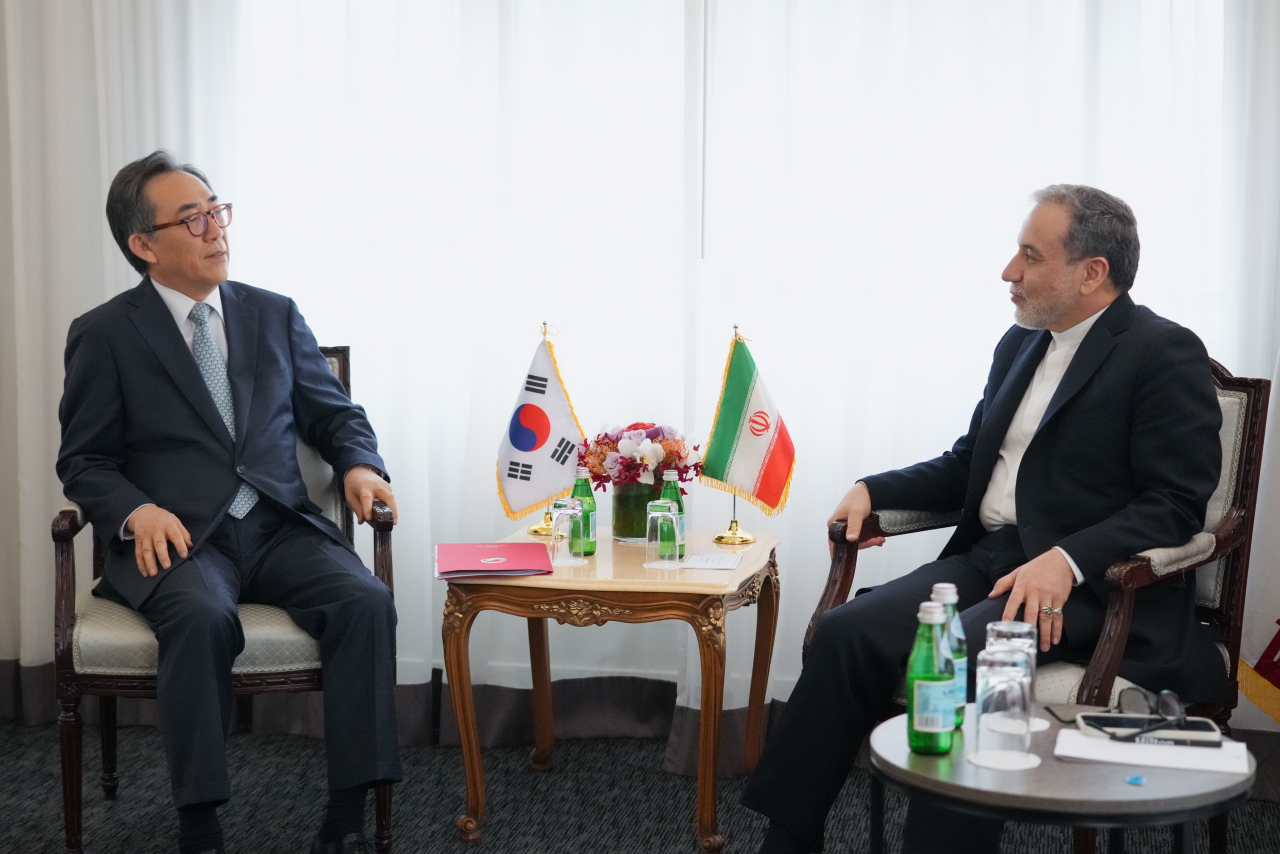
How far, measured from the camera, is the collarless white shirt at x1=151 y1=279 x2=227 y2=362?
112 inches

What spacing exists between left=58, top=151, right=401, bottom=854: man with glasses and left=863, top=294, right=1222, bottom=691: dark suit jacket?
1.52 m

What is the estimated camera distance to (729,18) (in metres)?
3.26

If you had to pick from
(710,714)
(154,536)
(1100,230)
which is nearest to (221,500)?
(154,536)

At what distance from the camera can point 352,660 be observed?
254 cm

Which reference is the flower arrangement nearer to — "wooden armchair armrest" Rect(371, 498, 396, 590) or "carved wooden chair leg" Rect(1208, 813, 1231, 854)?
"wooden armchair armrest" Rect(371, 498, 396, 590)

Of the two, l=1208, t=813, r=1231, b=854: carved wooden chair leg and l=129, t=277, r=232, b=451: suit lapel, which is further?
l=129, t=277, r=232, b=451: suit lapel

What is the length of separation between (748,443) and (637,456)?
0.32 metres

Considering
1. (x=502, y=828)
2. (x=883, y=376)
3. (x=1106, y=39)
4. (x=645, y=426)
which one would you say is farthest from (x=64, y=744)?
(x=1106, y=39)

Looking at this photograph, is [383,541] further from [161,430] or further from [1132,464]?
[1132,464]

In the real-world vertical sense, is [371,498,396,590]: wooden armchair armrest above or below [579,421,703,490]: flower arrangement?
below

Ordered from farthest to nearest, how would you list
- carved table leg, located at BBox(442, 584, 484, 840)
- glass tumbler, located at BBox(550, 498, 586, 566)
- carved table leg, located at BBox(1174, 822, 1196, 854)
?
glass tumbler, located at BBox(550, 498, 586, 566) → carved table leg, located at BBox(442, 584, 484, 840) → carved table leg, located at BBox(1174, 822, 1196, 854)

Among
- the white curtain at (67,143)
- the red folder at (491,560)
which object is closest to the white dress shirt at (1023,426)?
the red folder at (491,560)

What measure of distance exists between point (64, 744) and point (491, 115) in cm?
208

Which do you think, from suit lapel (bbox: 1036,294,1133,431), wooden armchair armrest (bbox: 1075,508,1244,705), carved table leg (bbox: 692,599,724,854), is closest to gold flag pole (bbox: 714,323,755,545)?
carved table leg (bbox: 692,599,724,854)
